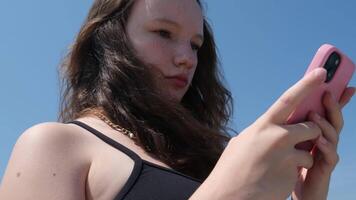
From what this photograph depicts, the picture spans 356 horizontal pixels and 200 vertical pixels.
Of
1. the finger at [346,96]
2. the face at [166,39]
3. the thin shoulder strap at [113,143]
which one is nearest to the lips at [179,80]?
the face at [166,39]

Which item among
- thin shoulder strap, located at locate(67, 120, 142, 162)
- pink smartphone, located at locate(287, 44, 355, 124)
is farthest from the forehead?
pink smartphone, located at locate(287, 44, 355, 124)

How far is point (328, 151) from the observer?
134 cm

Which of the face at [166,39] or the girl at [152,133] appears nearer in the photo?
the girl at [152,133]

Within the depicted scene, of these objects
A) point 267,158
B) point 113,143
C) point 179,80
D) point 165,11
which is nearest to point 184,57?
point 179,80

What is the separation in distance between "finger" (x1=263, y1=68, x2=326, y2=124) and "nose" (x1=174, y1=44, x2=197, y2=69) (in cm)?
104

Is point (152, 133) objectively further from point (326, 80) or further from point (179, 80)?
point (326, 80)

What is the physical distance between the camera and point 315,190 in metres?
1.49

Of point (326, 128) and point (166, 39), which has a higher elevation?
point (166, 39)

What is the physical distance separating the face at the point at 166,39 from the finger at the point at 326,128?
954 millimetres

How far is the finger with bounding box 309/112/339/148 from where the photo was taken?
1.29 meters

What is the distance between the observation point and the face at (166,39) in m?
2.08

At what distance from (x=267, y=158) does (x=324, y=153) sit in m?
0.35

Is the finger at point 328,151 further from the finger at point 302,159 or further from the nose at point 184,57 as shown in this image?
the nose at point 184,57

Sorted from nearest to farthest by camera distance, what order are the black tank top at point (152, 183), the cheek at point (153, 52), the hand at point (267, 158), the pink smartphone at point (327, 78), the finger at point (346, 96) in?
the hand at point (267, 158), the pink smartphone at point (327, 78), the black tank top at point (152, 183), the finger at point (346, 96), the cheek at point (153, 52)
